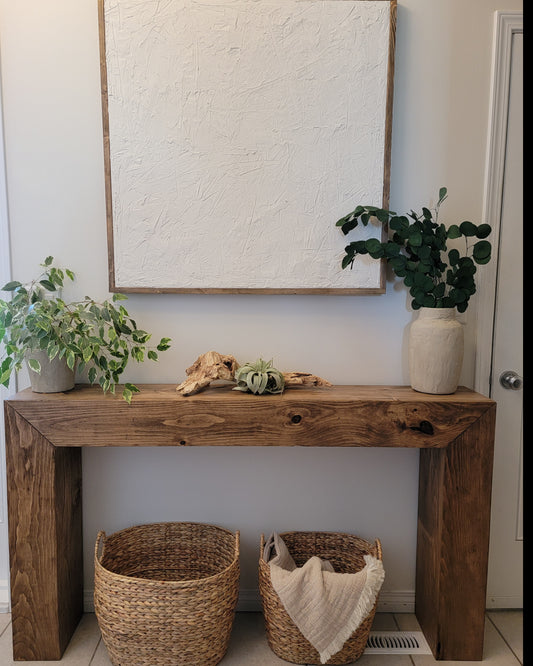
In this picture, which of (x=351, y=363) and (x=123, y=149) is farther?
(x=351, y=363)

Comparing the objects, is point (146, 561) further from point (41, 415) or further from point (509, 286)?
point (509, 286)

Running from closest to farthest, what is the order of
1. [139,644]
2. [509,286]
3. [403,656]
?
[139,644]
[403,656]
[509,286]

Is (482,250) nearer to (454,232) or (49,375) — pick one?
(454,232)

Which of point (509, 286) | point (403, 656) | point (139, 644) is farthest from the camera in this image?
point (509, 286)

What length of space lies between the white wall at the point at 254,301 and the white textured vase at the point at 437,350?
174 mm

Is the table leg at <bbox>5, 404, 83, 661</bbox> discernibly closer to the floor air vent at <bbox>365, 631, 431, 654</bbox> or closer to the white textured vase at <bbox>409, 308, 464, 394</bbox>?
the floor air vent at <bbox>365, 631, 431, 654</bbox>

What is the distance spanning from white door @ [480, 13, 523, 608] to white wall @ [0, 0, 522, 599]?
7cm

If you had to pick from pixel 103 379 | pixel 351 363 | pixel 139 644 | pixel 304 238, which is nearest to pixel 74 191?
pixel 103 379

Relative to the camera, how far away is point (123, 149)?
185cm

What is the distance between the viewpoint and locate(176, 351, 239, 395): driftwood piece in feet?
5.85

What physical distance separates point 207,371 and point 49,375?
511mm

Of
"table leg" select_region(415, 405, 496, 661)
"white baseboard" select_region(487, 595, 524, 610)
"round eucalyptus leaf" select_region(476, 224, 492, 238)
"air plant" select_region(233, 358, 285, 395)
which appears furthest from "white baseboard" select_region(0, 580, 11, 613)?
"round eucalyptus leaf" select_region(476, 224, 492, 238)

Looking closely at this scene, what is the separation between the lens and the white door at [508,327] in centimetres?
189

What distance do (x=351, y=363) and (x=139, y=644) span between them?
1.14 m
